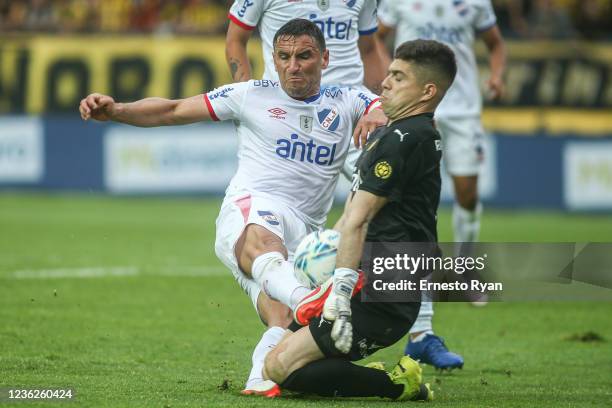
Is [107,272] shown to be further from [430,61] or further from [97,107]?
[430,61]

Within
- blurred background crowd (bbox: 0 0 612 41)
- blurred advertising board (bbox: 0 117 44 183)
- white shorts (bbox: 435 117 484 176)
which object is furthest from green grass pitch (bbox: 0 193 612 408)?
blurred background crowd (bbox: 0 0 612 41)

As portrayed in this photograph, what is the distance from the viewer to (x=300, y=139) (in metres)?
7.10

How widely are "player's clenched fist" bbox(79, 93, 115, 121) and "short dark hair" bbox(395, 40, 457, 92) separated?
171cm

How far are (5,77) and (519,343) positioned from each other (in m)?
14.6

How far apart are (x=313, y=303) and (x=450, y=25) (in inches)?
174

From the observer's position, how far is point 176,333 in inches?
336

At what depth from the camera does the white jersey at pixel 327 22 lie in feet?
26.6

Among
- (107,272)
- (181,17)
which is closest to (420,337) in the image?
(107,272)

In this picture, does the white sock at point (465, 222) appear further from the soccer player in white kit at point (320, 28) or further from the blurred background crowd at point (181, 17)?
the blurred background crowd at point (181, 17)

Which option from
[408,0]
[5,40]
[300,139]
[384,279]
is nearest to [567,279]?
[384,279]

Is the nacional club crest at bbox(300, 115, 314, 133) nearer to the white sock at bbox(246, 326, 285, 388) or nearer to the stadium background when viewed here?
the white sock at bbox(246, 326, 285, 388)

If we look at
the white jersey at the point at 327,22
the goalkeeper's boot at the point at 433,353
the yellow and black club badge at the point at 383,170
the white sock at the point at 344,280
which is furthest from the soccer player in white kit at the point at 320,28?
the white sock at the point at 344,280

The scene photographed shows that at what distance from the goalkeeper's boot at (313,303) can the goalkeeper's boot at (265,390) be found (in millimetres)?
377

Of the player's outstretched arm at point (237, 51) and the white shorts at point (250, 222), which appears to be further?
the player's outstretched arm at point (237, 51)
